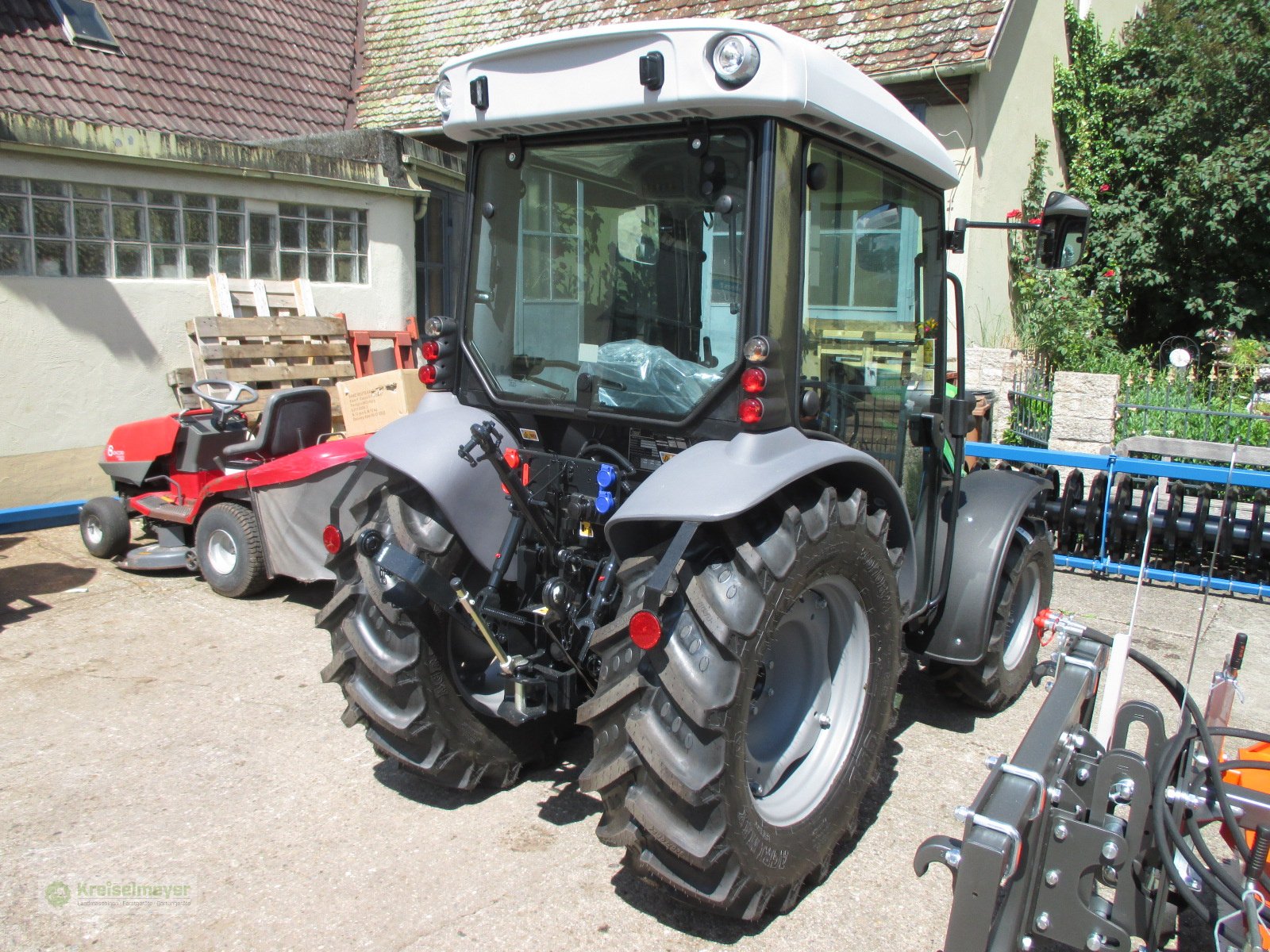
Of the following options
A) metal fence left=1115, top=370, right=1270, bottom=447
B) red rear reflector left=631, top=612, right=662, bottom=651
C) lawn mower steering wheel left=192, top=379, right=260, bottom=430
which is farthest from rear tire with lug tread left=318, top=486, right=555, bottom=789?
metal fence left=1115, top=370, right=1270, bottom=447

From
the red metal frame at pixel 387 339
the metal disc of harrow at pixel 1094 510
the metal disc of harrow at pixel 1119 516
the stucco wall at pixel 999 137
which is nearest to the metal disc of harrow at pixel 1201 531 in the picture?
the metal disc of harrow at pixel 1119 516

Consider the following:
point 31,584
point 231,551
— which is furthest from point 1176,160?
point 31,584

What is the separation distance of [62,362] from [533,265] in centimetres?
581

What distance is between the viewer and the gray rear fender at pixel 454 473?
3004mm

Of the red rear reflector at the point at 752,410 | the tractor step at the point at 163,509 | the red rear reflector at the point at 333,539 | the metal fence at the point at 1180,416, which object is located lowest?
the tractor step at the point at 163,509

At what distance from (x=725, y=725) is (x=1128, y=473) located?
467 cm

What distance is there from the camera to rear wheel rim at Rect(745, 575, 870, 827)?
2881mm

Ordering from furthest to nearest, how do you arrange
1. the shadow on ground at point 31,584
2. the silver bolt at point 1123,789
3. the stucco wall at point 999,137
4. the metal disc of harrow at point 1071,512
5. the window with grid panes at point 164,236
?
1. the stucco wall at point 999,137
2. the window with grid panes at point 164,236
3. the metal disc of harrow at point 1071,512
4. the shadow on ground at point 31,584
5. the silver bolt at point 1123,789

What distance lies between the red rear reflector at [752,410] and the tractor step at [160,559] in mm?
4323

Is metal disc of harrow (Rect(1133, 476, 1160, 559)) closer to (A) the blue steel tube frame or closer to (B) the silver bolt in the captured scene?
(A) the blue steel tube frame

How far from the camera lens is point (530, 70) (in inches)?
110

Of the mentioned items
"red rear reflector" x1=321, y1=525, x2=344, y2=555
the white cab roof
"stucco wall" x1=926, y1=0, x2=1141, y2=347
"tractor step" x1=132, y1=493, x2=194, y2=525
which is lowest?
"tractor step" x1=132, y1=493, x2=194, y2=525

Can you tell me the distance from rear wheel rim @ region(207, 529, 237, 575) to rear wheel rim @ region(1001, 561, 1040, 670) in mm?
4121

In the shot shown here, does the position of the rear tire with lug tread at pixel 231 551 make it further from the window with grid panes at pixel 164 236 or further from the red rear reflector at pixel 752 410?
the red rear reflector at pixel 752 410
